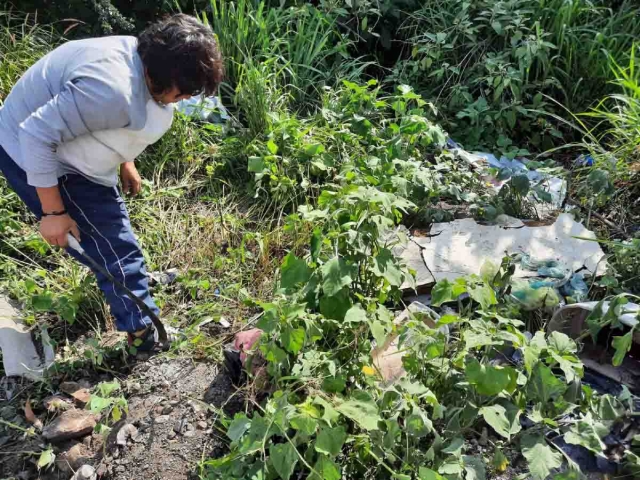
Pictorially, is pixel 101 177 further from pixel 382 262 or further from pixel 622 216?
pixel 622 216

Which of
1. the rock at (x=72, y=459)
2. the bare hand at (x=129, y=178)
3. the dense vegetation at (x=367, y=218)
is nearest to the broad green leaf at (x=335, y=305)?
the dense vegetation at (x=367, y=218)

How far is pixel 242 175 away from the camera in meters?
3.38

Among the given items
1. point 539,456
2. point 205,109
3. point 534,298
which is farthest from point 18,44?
point 539,456

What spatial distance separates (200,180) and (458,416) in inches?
83.0

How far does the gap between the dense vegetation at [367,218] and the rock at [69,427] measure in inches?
9.3

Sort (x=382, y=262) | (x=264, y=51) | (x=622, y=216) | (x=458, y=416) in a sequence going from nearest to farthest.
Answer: (x=458, y=416), (x=382, y=262), (x=622, y=216), (x=264, y=51)

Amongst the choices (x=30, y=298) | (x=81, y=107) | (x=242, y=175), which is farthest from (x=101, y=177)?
(x=242, y=175)

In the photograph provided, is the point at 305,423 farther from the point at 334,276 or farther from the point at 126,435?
the point at 126,435

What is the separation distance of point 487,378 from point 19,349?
1.92 m

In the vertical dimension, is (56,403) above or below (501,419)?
below

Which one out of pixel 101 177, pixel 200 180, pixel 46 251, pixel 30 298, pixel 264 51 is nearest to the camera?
pixel 101 177

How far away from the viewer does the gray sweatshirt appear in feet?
6.00

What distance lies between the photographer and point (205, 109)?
3.53 meters

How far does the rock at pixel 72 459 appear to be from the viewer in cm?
207
